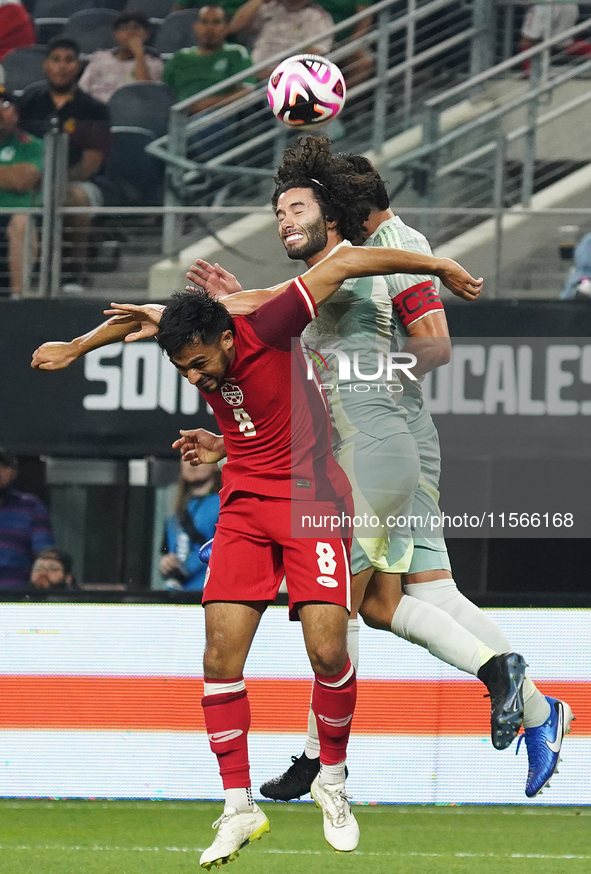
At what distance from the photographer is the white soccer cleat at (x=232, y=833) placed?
13.1 ft

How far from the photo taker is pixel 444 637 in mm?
4434

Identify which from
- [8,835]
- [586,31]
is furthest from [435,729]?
[586,31]

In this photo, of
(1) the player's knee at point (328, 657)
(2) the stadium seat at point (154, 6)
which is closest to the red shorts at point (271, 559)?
(1) the player's knee at point (328, 657)

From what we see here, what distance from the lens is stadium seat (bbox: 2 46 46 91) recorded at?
30.3ft

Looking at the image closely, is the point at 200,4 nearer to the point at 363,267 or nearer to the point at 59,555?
the point at 59,555

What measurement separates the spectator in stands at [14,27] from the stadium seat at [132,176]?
6.21ft

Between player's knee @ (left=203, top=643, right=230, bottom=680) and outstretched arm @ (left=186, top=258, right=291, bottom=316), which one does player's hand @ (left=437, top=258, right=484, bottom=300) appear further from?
player's knee @ (left=203, top=643, right=230, bottom=680)

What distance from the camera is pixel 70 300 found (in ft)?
23.6

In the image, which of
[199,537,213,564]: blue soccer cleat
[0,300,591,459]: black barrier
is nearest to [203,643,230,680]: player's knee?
[199,537,213,564]: blue soccer cleat

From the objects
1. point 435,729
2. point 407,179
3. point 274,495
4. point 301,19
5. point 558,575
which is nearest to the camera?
point 274,495

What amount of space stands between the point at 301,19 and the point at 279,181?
15.3 feet

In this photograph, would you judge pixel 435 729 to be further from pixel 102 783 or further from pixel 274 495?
pixel 274 495

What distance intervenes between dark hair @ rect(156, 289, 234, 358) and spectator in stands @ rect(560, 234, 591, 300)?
3.48 metres

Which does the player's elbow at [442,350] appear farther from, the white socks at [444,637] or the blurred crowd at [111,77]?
the blurred crowd at [111,77]
